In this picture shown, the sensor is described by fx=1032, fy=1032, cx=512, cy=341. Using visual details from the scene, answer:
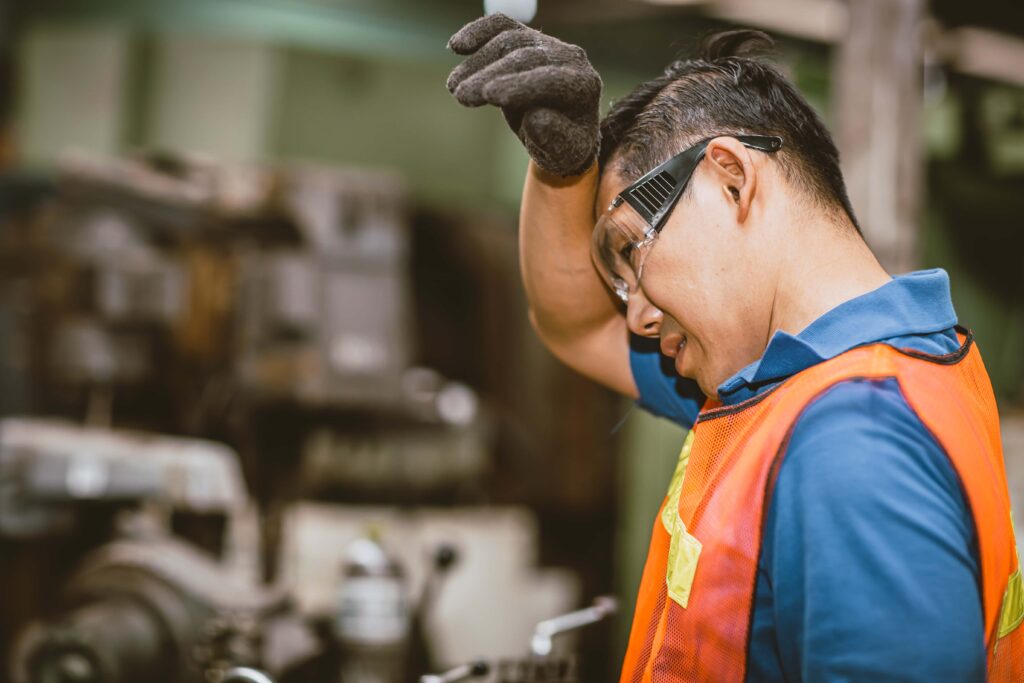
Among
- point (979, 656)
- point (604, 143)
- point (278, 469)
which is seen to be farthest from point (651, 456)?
point (979, 656)

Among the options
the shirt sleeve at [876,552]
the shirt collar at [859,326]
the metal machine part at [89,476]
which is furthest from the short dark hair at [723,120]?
the metal machine part at [89,476]

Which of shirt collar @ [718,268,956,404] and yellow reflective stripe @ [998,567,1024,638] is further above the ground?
shirt collar @ [718,268,956,404]

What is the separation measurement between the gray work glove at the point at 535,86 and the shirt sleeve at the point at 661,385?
459 millimetres

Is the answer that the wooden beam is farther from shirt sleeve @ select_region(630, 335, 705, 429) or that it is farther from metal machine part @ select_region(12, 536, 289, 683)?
metal machine part @ select_region(12, 536, 289, 683)

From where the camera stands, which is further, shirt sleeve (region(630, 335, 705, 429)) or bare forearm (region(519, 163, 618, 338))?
shirt sleeve (region(630, 335, 705, 429))

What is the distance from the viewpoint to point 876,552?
103 centimetres

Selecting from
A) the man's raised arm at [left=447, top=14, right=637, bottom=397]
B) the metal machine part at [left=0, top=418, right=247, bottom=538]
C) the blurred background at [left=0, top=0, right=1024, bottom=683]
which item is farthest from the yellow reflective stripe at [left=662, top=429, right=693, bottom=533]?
the metal machine part at [left=0, top=418, right=247, bottom=538]

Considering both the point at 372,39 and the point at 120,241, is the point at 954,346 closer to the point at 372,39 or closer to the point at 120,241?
the point at 120,241

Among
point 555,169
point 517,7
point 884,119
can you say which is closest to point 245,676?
point 555,169

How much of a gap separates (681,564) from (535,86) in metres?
0.63

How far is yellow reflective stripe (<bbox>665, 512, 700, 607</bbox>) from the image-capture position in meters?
1.27

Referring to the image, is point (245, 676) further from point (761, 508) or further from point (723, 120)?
point (723, 120)

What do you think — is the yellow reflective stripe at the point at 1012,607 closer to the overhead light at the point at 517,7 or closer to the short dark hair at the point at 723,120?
the short dark hair at the point at 723,120

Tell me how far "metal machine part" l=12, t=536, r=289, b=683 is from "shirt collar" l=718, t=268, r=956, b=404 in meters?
2.07
